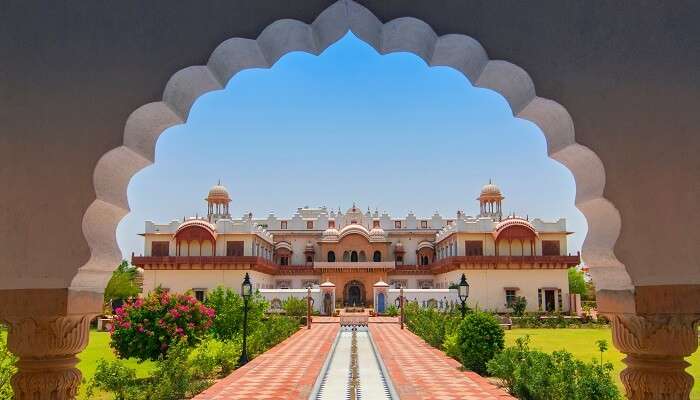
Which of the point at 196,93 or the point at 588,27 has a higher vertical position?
the point at 588,27

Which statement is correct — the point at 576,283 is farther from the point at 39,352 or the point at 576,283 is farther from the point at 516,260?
the point at 39,352

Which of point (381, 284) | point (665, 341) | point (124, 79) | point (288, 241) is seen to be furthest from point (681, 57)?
point (288, 241)

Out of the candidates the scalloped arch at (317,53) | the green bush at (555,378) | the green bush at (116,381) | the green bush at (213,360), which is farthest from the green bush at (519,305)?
the scalloped arch at (317,53)

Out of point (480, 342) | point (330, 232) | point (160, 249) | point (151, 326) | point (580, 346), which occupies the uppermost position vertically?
point (330, 232)

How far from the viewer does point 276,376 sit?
1110 cm

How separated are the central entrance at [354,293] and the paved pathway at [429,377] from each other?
73.1 feet

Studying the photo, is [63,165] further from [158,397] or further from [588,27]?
[158,397]

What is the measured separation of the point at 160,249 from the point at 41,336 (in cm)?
3526

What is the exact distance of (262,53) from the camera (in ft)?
11.4

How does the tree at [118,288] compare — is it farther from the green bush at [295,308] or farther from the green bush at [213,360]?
the green bush at [213,360]

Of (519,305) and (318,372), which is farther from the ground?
(318,372)

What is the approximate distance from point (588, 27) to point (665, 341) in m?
1.78

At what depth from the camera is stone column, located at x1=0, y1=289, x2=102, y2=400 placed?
3299 mm

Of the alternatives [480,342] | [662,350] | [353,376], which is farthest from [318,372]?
[662,350]
